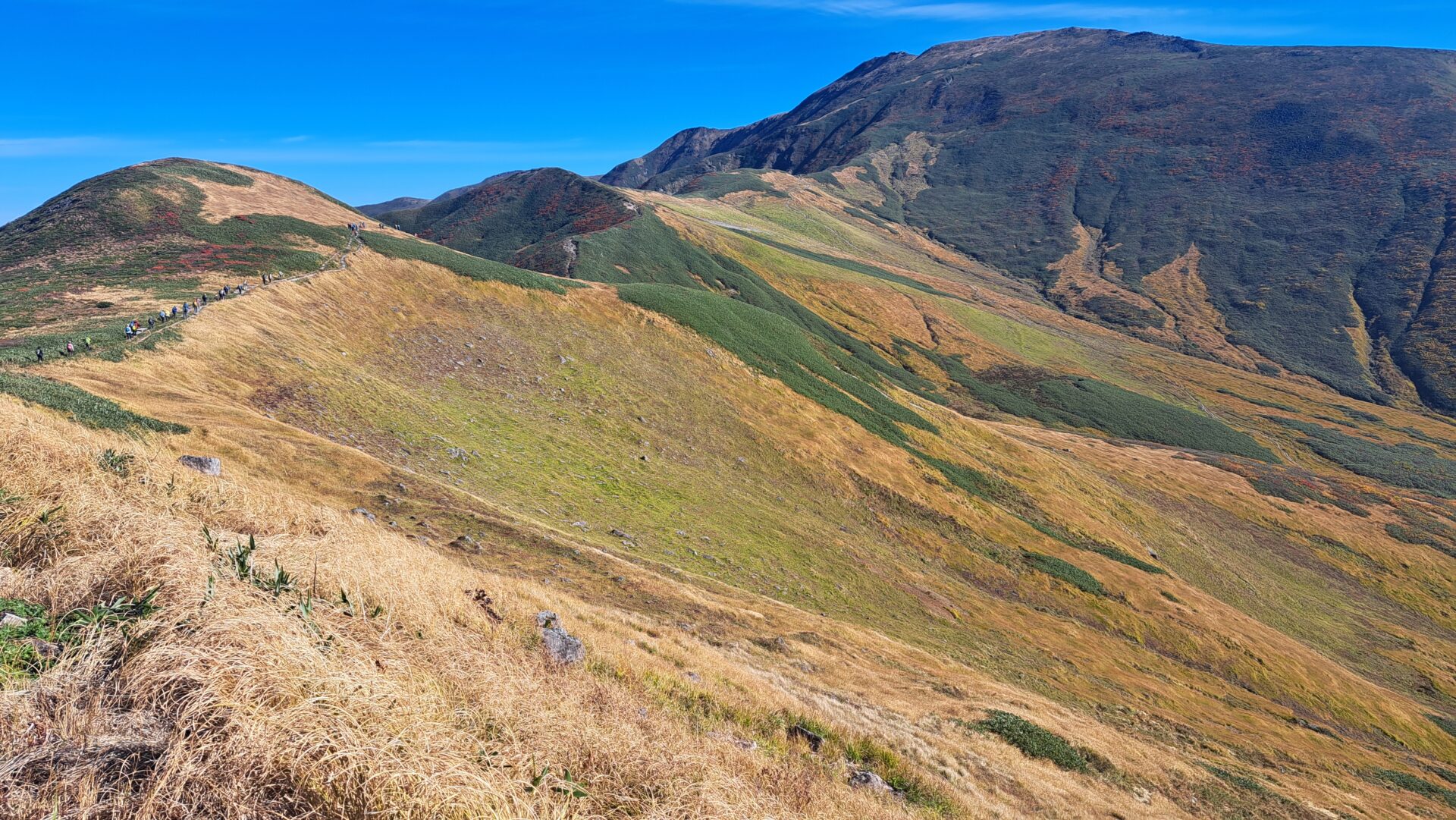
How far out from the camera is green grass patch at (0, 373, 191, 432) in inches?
745

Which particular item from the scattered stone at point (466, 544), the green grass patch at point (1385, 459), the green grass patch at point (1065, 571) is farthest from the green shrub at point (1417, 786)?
the green grass patch at point (1385, 459)

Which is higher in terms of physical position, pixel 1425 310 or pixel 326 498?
pixel 1425 310

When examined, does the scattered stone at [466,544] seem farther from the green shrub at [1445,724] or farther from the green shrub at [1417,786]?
the green shrub at [1445,724]

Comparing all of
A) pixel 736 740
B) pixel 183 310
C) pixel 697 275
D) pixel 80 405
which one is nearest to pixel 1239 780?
pixel 736 740

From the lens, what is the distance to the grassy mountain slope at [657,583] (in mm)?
6371

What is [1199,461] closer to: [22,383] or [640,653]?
[640,653]

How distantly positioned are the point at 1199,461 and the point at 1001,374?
1657 inches

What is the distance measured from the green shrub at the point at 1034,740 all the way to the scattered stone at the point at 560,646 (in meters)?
13.8

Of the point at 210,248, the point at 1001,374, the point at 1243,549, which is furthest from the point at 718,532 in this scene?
the point at 1001,374

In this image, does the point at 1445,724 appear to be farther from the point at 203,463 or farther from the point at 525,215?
the point at 525,215

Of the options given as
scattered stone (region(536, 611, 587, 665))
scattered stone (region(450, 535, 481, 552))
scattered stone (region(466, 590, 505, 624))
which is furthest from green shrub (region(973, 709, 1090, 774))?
scattered stone (region(450, 535, 481, 552))

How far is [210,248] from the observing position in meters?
49.4

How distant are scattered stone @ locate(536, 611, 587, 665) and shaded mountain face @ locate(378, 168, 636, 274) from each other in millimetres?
96745

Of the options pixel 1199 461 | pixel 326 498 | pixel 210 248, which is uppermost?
pixel 210 248
